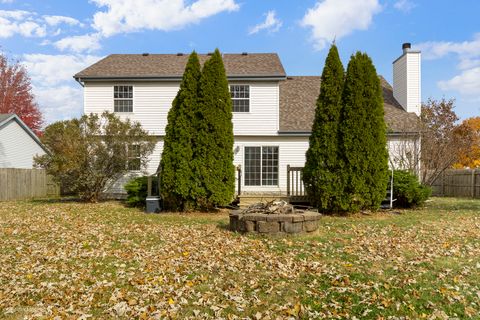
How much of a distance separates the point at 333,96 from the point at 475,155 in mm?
25572

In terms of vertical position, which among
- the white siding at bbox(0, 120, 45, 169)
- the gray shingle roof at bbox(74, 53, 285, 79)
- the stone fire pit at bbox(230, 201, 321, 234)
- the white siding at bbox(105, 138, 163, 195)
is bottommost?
the stone fire pit at bbox(230, 201, 321, 234)

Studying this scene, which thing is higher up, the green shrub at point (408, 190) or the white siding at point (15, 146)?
the white siding at point (15, 146)

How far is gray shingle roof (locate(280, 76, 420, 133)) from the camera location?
16469mm

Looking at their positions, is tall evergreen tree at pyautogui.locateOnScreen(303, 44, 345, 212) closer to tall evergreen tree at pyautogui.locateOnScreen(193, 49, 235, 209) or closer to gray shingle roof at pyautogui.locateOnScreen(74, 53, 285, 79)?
tall evergreen tree at pyautogui.locateOnScreen(193, 49, 235, 209)

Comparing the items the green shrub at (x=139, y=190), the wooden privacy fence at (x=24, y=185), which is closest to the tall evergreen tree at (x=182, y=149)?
the green shrub at (x=139, y=190)

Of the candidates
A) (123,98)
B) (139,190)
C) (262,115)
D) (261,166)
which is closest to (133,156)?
(139,190)

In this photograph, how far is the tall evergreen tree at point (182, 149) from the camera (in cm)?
1123

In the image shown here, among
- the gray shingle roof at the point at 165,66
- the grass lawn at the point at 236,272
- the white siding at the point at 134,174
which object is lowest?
the grass lawn at the point at 236,272

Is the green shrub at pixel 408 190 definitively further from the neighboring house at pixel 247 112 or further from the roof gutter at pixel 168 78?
the roof gutter at pixel 168 78

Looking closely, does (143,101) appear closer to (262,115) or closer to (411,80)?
(262,115)

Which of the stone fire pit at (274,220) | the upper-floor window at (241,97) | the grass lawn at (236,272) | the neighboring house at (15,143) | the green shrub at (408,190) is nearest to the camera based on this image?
the grass lawn at (236,272)

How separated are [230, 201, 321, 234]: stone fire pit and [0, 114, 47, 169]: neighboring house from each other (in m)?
15.6

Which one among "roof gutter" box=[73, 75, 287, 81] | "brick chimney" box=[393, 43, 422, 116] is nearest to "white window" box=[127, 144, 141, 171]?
"roof gutter" box=[73, 75, 287, 81]

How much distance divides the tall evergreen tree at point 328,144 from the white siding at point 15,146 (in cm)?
1694
